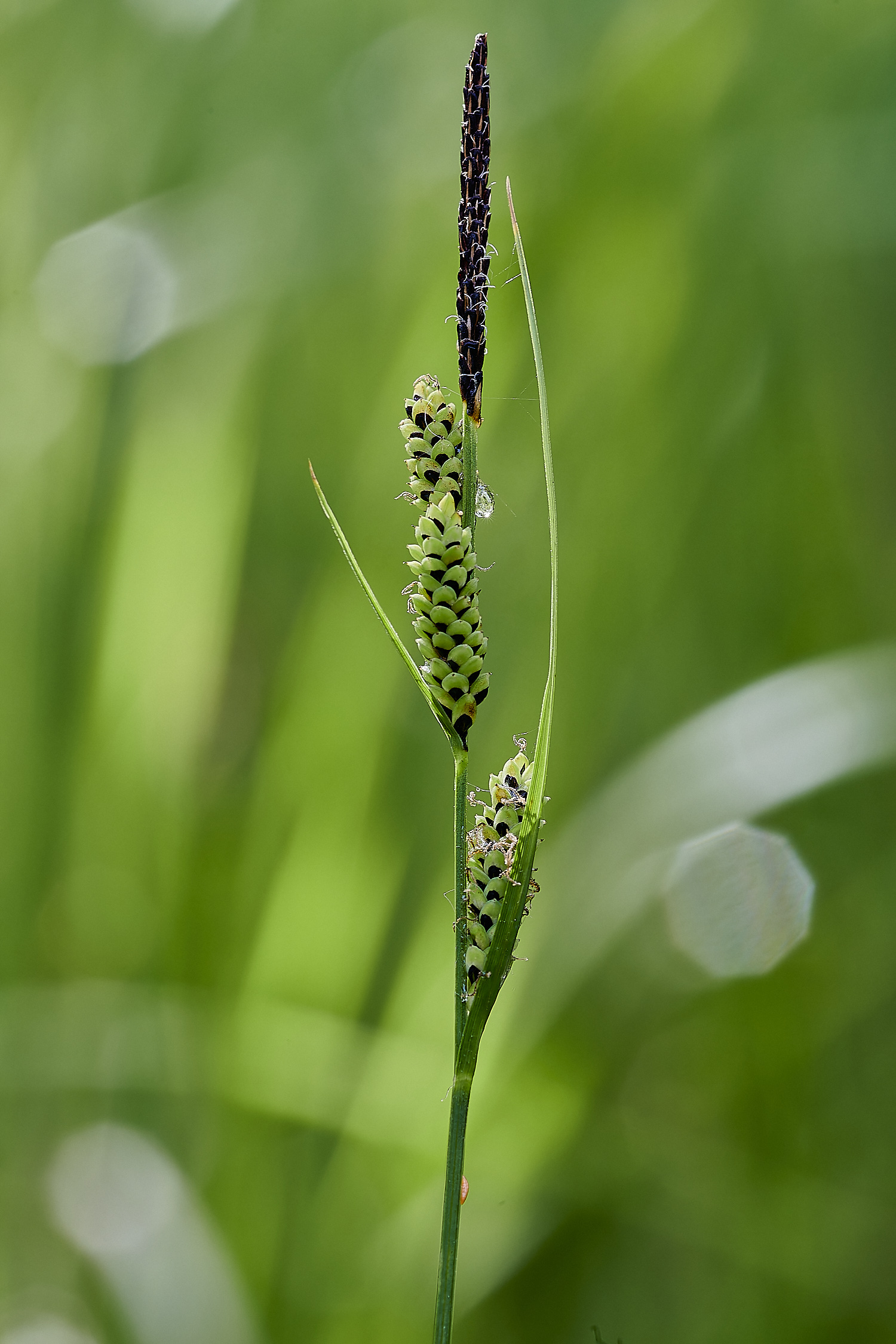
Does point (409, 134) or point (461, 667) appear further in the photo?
point (409, 134)

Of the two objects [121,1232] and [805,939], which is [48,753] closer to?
[121,1232]

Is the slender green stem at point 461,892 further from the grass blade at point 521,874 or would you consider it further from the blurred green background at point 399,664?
the blurred green background at point 399,664

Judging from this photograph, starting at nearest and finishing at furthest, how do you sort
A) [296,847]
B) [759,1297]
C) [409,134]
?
[759,1297] < [296,847] < [409,134]

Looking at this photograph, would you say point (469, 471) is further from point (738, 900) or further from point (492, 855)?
point (738, 900)

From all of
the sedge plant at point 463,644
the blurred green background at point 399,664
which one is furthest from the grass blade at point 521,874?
the blurred green background at point 399,664

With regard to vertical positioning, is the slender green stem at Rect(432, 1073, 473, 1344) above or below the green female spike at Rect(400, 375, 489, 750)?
below

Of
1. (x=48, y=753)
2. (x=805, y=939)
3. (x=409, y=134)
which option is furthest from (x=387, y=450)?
(x=805, y=939)

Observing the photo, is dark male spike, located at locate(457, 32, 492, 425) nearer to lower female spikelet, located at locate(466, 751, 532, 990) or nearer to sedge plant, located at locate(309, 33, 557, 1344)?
sedge plant, located at locate(309, 33, 557, 1344)

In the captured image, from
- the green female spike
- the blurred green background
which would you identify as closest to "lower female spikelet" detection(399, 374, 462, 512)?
the green female spike
